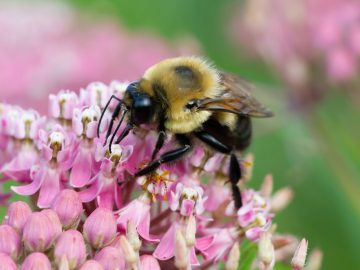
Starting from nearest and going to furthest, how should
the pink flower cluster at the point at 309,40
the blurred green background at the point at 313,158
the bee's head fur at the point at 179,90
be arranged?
1. the bee's head fur at the point at 179,90
2. the blurred green background at the point at 313,158
3. the pink flower cluster at the point at 309,40

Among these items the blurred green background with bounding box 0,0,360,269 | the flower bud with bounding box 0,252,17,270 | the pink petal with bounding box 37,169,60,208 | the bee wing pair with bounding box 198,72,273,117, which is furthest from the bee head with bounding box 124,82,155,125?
the blurred green background with bounding box 0,0,360,269

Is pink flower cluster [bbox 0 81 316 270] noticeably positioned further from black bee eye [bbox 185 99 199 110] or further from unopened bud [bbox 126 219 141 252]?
black bee eye [bbox 185 99 199 110]

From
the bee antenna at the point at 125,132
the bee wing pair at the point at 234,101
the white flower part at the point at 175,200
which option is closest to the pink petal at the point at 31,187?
the bee antenna at the point at 125,132

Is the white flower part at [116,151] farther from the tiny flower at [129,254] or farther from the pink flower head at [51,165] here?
the tiny flower at [129,254]

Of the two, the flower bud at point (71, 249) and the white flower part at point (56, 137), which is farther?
the white flower part at point (56, 137)

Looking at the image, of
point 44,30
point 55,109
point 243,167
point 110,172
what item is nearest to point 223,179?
point 243,167

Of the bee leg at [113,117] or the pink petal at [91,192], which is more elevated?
the bee leg at [113,117]
